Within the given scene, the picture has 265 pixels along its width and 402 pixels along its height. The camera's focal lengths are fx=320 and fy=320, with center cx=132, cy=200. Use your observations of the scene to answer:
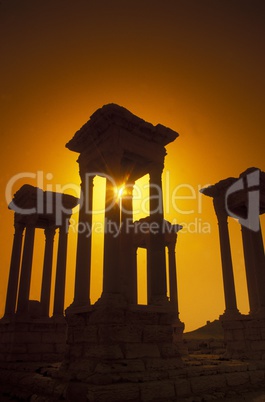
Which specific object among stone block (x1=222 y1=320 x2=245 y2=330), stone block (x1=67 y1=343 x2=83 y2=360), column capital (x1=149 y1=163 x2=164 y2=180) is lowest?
stone block (x1=67 y1=343 x2=83 y2=360)

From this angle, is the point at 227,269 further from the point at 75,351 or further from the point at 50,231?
the point at 50,231

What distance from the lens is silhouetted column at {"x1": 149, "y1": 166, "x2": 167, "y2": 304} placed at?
1359 centimetres

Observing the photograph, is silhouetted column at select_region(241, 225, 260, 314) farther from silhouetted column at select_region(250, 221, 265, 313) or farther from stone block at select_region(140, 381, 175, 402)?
stone block at select_region(140, 381, 175, 402)

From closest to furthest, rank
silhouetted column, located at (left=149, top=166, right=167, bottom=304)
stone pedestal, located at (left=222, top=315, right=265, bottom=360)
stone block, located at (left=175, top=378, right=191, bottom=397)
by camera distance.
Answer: stone block, located at (left=175, top=378, right=191, bottom=397)
silhouetted column, located at (left=149, top=166, right=167, bottom=304)
stone pedestal, located at (left=222, top=315, right=265, bottom=360)

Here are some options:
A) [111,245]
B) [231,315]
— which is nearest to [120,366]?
[111,245]

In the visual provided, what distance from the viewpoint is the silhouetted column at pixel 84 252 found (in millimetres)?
14023

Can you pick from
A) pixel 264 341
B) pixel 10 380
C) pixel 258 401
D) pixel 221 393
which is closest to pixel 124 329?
pixel 221 393

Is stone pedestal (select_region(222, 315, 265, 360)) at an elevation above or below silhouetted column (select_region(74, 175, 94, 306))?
below

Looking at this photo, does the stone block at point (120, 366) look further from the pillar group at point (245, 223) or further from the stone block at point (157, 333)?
the pillar group at point (245, 223)

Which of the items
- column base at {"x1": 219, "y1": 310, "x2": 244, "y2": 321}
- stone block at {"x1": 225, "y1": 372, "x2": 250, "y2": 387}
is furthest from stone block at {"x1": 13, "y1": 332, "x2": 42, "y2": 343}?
stone block at {"x1": 225, "y1": 372, "x2": 250, "y2": 387}

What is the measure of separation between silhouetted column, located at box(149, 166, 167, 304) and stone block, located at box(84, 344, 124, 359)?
281 cm

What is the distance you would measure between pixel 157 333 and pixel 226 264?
38.8 feet

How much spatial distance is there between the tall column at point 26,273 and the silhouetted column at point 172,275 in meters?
13.7

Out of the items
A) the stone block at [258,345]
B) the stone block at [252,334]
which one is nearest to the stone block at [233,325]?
the stone block at [252,334]
